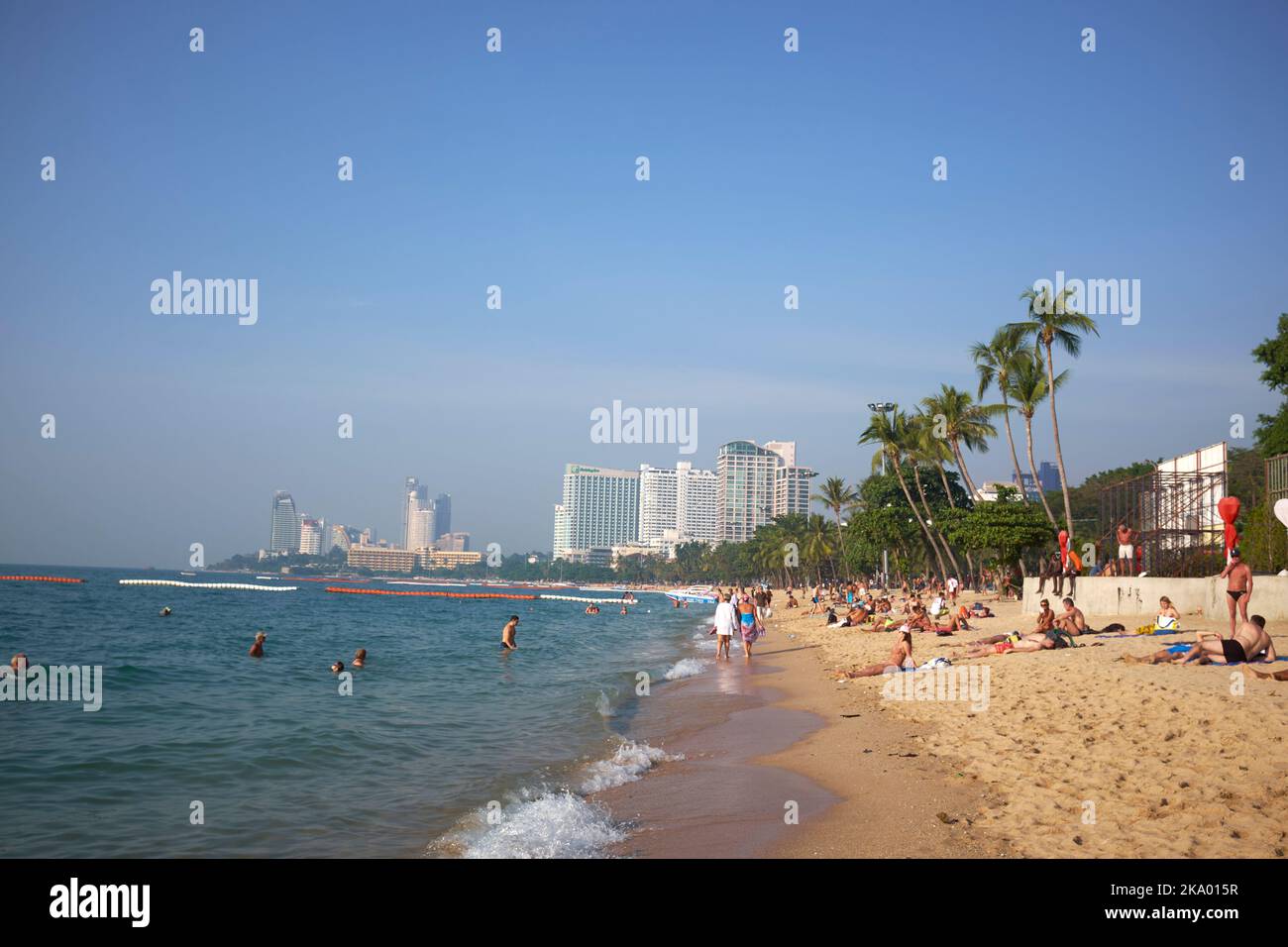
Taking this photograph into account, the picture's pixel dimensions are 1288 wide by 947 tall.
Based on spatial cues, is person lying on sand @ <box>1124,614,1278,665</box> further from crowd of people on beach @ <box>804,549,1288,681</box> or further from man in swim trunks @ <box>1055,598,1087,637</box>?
man in swim trunks @ <box>1055,598,1087,637</box>

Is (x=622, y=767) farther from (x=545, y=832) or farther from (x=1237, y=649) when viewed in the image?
(x=1237, y=649)

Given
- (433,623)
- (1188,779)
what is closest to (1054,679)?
(1188,779)

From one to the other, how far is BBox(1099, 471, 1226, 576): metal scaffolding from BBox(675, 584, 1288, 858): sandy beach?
35.1 feet

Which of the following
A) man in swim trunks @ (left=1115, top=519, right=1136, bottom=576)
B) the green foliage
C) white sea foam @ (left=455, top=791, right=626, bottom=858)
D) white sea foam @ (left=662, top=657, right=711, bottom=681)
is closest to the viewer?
white sea foam @ (left=455, top=791, right=626, bottom=858)

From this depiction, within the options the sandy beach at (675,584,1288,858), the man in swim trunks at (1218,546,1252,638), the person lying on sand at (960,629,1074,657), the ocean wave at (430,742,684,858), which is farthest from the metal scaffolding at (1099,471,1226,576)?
the ocean wave at (430,742,684,858)

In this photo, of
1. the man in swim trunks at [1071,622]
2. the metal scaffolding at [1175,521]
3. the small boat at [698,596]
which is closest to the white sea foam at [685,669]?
the man in swim trunks at [1071,622]

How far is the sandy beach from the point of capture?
19.2ft

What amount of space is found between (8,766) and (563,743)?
6382mm

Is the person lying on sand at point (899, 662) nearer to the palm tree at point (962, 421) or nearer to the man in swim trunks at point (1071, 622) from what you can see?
the man in swim trunks at point (1071, 622)

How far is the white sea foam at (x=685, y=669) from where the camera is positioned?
68.8 ft

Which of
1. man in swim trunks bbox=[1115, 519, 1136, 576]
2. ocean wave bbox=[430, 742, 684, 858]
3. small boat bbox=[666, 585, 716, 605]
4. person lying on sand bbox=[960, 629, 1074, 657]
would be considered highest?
man in swim trunks bbox=[1115, 519, 1136, 576]

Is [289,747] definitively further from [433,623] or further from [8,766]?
[433,623]

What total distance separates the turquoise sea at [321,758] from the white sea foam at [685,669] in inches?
4.9
